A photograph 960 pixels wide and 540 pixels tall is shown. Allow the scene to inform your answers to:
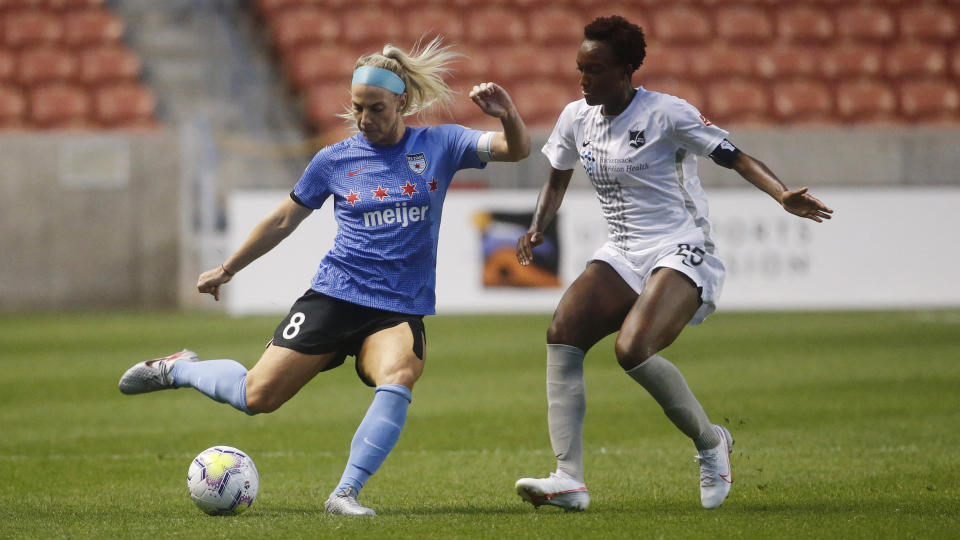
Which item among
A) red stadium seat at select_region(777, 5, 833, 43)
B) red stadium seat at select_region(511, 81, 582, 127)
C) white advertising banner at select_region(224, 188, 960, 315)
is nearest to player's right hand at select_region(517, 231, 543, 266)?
white advertising banner at select_region(224, 188, 960, 315)

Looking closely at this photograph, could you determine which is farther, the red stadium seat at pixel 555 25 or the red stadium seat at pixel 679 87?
the red stadium seat at pixel 555 25

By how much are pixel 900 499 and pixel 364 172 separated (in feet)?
8.57

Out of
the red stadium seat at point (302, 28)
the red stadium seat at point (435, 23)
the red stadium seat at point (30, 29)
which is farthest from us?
the red stadium seat at point (435, 23)

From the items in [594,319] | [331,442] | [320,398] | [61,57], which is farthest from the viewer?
[61,57]

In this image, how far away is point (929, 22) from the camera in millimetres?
20047

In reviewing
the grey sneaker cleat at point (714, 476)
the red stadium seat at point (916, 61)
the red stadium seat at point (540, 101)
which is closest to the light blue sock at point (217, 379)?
the grey sneaker cleat at point (714, 476)

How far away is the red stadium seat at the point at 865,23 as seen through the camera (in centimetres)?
1997

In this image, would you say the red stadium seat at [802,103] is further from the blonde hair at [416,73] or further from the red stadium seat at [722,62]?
the blonde hair at [416,73]

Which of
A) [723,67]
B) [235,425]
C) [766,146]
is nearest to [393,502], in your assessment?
[235,425]

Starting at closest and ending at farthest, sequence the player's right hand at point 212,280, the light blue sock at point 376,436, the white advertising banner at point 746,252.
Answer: the light blue sock at point 376,436
the player's right hand at point 212,280
the white advertising banner at point 746,252

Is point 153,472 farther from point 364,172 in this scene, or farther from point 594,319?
point 594,319

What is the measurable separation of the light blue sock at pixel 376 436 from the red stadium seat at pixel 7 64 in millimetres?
15781

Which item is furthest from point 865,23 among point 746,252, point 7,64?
point 7,64

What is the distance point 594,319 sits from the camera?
5289mm
